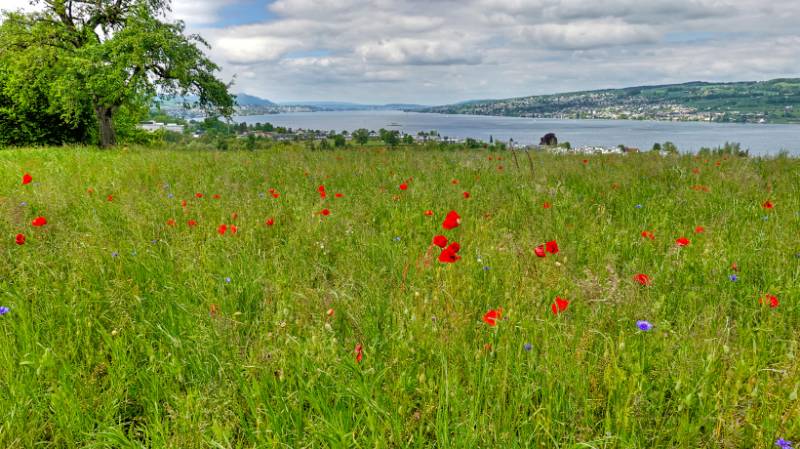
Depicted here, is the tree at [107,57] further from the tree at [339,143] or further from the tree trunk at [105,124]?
the tree at [339,143]

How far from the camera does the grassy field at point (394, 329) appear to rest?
2.04 meters

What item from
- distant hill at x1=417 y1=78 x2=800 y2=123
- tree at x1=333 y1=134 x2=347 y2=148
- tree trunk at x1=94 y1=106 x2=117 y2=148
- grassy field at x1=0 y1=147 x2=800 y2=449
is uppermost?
distant hill at x1=417 y1=78 x2=800 y2=123

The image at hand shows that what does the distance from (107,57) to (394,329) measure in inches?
790

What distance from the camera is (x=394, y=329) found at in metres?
2.66

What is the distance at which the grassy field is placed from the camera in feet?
6.70

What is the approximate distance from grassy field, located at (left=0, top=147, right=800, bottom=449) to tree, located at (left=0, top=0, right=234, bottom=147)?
1415 centimetres

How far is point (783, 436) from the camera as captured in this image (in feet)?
6.39

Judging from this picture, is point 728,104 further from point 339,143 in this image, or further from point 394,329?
point 394,329

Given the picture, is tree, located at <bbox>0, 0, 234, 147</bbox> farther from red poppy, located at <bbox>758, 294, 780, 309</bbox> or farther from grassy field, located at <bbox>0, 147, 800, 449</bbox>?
red poppy, located at <bbox>758, 294, 780, 309</bbox>

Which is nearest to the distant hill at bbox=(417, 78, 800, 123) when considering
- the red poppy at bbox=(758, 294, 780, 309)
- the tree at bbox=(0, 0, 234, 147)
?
the tree at bbox=(0, 0, 234, 147)

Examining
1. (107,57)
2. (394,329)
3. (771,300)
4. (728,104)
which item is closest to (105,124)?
(107,57)

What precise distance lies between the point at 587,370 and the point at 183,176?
24.3 ft

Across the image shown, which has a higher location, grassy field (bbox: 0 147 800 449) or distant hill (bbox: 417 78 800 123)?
distant hill (bbox: 417 78 800 123)

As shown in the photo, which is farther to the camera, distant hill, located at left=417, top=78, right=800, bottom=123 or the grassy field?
distant hill, located at left=417, top=78, right=800, bottom=123
